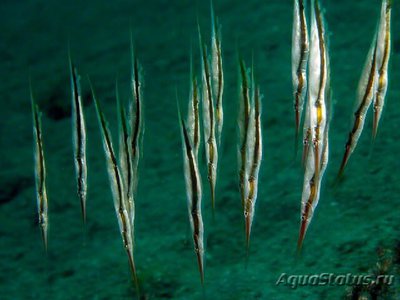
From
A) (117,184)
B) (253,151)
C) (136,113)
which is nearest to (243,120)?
(253,151)

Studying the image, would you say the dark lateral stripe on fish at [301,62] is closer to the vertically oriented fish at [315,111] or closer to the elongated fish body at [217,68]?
the vertically oriented fish at [315,111]

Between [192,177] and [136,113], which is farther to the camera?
[136,113]

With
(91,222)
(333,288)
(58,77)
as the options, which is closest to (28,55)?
(58,77)

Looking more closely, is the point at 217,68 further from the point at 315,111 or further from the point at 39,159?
the point at 39,159

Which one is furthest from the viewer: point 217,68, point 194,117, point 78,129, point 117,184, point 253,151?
point 217,68

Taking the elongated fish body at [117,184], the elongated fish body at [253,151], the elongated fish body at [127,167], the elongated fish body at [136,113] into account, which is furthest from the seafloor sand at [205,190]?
the elongated fish body at [136,113]

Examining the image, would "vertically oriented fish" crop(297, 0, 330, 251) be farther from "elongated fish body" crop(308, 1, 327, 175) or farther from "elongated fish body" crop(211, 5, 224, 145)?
"elongated fish body" crop(211, 5, 224, 145)
